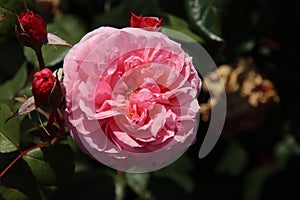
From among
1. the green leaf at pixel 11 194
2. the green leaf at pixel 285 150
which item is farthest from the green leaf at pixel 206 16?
the green leaf at pixel 285 150

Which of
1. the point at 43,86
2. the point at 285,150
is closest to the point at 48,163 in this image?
the point at 43,86

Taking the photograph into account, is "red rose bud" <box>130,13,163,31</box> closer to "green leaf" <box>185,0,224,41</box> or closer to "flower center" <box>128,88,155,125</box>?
"flower center" <box>128,88,155,125</box>

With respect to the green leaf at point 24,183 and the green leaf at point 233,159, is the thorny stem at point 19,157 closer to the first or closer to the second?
the green leaf at point 24,183

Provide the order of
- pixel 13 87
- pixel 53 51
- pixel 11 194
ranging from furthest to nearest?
pixel 13 87 → pixel 53 51 → pixel 11 194

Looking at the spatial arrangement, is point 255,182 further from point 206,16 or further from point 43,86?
point 43,86

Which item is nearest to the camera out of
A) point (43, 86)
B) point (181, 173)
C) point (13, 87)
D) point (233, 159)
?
point (43, 86)

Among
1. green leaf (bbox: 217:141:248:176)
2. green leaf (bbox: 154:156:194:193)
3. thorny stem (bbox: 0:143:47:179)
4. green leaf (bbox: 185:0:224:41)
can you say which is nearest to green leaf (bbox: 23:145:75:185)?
thorny stem (bbox: 0:143:47:179)
